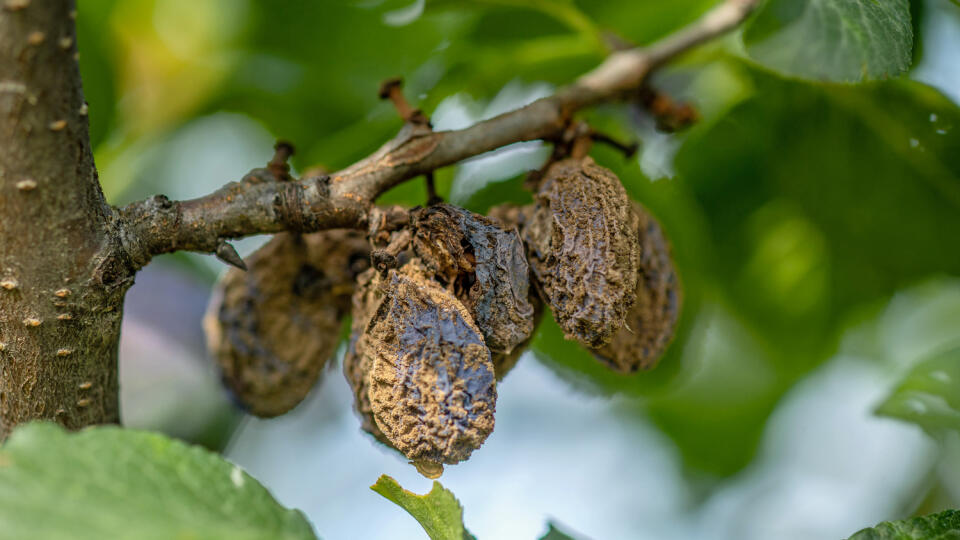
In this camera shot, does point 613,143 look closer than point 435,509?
No

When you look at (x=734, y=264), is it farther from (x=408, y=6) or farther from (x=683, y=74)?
(x=408, y=6)

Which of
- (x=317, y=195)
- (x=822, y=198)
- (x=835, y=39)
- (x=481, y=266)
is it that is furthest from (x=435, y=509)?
(x=822, y=198)

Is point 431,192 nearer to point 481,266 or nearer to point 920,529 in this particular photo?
point 481,266

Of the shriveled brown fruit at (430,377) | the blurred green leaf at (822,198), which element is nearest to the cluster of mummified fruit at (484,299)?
the shriveled brown fruit at (430,377)

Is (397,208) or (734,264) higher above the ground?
(397,208)

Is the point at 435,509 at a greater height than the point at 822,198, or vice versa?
the point at 435,509

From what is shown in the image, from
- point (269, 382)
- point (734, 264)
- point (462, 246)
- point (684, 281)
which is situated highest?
point (462, 246)

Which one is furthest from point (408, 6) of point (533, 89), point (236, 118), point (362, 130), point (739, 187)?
point (739, 187)
